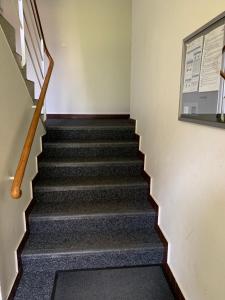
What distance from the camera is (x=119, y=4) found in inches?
145

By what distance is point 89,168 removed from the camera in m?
2.48

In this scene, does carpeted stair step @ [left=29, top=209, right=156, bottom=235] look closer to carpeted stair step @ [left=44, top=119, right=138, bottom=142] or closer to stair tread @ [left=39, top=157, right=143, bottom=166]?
stair tread @ [left=39, top=157, right=143, bottom=166]

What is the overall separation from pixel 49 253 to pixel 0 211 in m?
0.58

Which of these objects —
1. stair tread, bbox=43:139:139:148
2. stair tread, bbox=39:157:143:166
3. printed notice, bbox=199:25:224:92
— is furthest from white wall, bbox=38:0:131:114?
printed notice, bbox=199:25:224:92

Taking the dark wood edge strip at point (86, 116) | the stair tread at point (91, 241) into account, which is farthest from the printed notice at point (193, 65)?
the dark wood edge strip at point (86, 116)

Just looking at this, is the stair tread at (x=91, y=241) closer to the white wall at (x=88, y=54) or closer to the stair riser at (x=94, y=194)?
the stair riser at (x=94, y=194)

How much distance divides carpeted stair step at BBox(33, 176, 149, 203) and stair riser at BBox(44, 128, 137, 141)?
71 centimetres

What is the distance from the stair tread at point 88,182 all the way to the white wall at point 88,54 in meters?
1.84

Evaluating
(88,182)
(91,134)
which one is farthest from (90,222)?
(91,134)

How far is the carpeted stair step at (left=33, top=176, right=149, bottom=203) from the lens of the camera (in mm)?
2211

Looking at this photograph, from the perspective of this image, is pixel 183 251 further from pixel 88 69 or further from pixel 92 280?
pixel 88 69

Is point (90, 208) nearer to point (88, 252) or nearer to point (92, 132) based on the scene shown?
point (88, 252)

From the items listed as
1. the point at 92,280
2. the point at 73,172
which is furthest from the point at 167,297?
the point at 73,172

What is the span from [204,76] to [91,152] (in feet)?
5.69
